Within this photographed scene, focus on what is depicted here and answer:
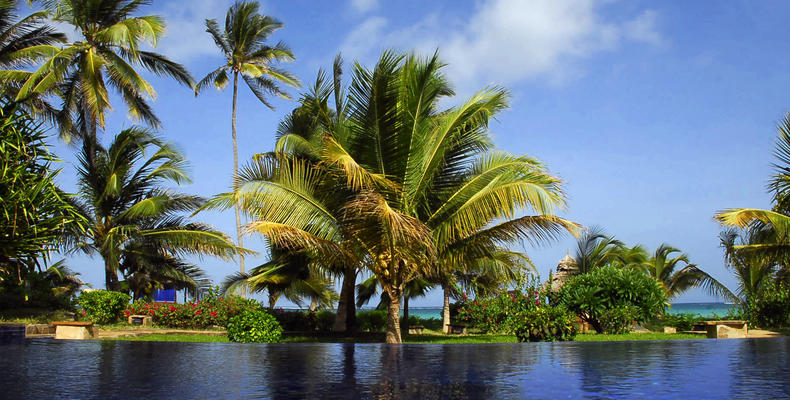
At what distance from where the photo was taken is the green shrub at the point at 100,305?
17.3 meters

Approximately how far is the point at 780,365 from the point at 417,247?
740 cm

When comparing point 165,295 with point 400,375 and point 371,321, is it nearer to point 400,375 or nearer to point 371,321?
point 371,321

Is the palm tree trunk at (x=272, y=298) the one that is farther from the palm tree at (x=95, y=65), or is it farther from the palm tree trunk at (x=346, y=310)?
the palm tree at (x=95, y=65)

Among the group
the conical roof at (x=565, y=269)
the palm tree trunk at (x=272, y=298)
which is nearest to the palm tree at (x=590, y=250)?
the conical roof at (x=565, y=269)

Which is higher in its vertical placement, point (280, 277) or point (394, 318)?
point (280, 277)

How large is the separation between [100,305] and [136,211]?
3196 millimetres

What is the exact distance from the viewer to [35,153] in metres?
11.7

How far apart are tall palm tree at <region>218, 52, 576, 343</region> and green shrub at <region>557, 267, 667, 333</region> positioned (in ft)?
11.8

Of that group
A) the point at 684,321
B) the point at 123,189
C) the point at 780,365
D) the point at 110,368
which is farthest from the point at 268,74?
the point at 780,365

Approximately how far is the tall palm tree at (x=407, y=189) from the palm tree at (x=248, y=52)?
44.6ft

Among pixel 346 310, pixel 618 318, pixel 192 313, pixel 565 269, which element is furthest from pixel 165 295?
pixel 618 318

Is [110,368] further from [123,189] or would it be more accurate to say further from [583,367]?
[123,189]

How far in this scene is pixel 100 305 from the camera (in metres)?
17.3

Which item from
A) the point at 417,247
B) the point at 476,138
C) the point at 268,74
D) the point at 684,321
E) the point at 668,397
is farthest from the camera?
the point at 268,74
